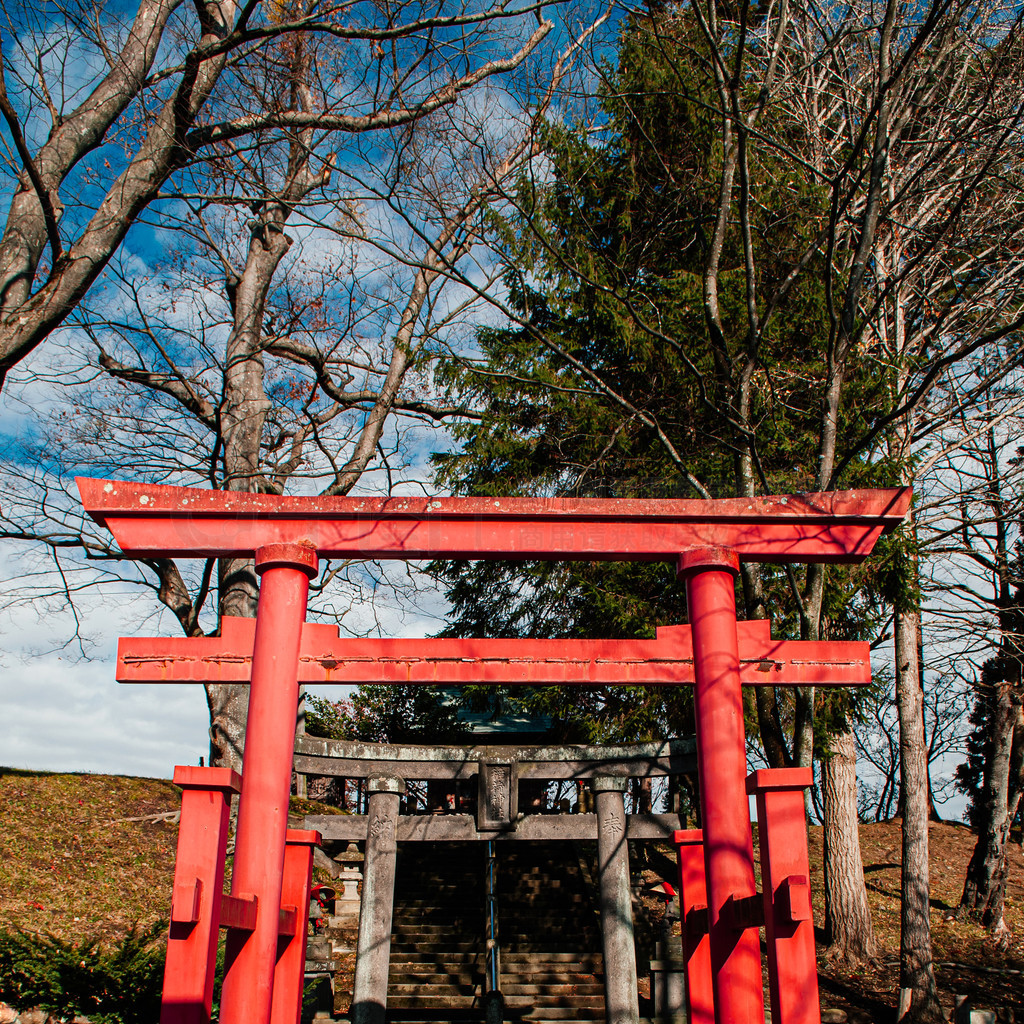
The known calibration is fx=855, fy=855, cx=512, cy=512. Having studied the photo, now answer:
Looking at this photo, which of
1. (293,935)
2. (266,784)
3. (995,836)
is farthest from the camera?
(995,836)

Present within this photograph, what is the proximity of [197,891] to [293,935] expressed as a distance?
2.04 metres

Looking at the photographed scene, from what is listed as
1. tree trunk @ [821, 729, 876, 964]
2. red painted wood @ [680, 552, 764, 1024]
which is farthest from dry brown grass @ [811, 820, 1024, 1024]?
red painted wood @ [680, 552, 764, 1024]

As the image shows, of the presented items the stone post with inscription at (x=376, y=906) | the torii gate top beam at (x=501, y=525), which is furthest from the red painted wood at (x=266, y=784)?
the stone post with inscription at (x=376, y=906)

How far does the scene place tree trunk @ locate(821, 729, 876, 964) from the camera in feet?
36.8

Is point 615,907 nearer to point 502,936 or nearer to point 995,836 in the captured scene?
point 502,936

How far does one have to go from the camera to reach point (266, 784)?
4758 mm

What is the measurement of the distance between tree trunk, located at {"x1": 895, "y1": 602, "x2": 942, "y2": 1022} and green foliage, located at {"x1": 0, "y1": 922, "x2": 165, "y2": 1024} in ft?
25.1

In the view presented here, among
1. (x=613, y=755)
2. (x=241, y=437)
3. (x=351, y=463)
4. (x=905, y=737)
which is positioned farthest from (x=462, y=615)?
(x=905, y=737)

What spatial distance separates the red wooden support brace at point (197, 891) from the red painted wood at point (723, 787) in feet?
8.61

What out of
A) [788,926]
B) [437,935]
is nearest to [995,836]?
[437,935]

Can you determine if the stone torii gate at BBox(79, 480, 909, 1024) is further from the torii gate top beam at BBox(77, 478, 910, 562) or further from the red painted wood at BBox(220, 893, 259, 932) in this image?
the red painted wood at BBox(220, 893, 259, 932)

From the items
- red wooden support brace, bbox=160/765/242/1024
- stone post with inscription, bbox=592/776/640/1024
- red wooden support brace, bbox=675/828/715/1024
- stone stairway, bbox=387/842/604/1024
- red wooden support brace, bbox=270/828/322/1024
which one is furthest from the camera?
stone stairway, bbox=387/842/604/1024

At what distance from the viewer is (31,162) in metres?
7.43

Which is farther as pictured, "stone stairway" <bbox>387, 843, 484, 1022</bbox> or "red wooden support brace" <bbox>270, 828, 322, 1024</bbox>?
"stone stairway" <bbox>387, 843, 484, 1022</bbox>
